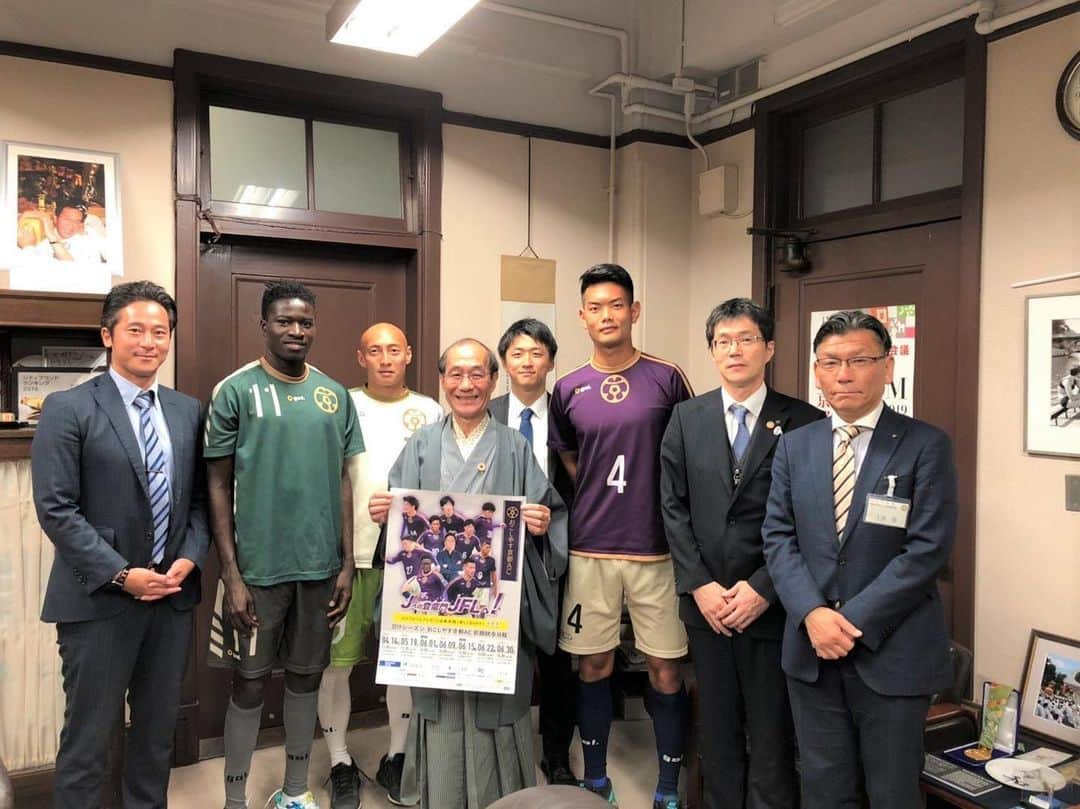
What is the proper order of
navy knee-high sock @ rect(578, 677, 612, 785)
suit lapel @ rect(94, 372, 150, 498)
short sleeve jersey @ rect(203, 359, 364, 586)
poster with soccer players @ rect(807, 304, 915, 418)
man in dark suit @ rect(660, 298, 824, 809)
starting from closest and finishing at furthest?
suit lapel @ rect(94, 372, 150, 498) < man in dark suit @ rect(660, 298, 824, 809) < short sleeve jersey @ rect(203, 359, 364, 586) < navy knee-high sock @ rect(578, 677, 612, 785) < poster with soccer players @ rect(807, 304, 915, 418)

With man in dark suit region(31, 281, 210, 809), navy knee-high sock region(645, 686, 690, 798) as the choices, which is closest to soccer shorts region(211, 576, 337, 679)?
man in dark suit region(31, 281, 210, 809)

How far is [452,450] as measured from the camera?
87.6 inches

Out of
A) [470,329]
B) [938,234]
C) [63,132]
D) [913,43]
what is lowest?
[470,329]

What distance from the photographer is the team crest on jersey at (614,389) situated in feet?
8.18

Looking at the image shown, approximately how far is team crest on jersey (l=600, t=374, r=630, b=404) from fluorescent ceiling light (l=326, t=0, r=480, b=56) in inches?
49.4

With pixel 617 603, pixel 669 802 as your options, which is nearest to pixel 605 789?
pixel 669 802

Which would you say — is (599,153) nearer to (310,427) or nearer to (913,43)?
(913,43)

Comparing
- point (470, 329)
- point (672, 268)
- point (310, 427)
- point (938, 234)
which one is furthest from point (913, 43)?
Answer: point (310, 427)

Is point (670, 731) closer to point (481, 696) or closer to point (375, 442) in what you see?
point (481, 696)

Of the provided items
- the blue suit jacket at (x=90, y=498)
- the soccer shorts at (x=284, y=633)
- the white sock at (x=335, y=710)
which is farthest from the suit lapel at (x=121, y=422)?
the white sock at (x=335, y=710)

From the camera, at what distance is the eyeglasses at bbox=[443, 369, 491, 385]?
7.22 ft

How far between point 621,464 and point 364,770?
1519mm

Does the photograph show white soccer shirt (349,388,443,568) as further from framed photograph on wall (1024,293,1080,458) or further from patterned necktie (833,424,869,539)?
framed photograph on wall (1024,293,1080,458)

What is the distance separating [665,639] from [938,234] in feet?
5.53
